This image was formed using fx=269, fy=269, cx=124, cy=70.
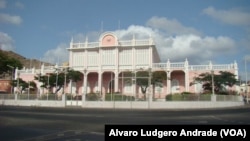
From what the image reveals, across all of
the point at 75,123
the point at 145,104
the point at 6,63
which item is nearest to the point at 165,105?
the point at 145,104

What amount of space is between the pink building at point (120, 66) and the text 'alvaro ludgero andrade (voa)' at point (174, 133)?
44.3 metres

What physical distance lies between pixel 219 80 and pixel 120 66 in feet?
70.0

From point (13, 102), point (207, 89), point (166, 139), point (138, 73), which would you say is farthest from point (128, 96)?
point (166, 139)

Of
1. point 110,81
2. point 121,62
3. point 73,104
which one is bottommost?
point 73,104

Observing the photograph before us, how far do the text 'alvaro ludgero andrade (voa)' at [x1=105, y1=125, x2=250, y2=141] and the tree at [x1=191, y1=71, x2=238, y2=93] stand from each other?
4118 cm

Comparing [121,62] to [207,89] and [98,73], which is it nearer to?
[98,73]

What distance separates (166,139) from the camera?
846 centimetres

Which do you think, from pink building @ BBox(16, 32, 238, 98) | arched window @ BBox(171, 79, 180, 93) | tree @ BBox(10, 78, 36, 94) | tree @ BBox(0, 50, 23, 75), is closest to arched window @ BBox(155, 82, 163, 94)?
pink building @ BBox(16, 32, 238, 98)

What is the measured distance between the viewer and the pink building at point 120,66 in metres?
55.2

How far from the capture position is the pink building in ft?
181

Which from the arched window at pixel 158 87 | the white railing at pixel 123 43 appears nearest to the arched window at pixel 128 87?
the arched window at pixel 158 87

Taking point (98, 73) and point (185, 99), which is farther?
point (98, 73)

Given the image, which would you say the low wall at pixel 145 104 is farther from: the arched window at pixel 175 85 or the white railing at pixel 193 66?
the arched window at pixel 175 85

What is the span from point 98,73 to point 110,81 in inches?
133
